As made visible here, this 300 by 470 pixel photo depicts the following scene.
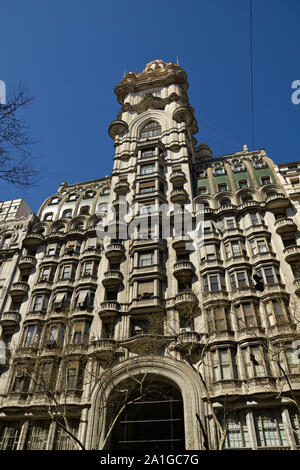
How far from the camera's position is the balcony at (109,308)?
31.5 m

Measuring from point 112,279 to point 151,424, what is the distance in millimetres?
13535

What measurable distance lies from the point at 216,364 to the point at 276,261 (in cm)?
1096

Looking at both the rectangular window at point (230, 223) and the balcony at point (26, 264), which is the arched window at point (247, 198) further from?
the balcony at point (26, 264)

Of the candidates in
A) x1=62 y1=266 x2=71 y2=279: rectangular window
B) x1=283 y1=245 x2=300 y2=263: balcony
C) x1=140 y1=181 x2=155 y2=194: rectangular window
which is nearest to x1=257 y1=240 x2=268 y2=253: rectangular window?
x1=283 y1=245 x2=300 y2=263: balcony

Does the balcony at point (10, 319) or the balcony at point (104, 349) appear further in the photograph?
the balcony at point (10, 319)

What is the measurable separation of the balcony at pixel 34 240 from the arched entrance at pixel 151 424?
2143cm

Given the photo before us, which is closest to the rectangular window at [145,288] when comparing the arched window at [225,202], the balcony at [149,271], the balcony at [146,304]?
the balcony at [146,304]

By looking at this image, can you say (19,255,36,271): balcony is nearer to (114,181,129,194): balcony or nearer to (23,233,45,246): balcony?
(23,233,45,246): balcony

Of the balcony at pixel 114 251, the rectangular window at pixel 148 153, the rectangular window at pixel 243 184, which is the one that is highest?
the rectangular window at pixel 148 153

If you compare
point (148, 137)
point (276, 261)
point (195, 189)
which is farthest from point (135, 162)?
point (276, 261)

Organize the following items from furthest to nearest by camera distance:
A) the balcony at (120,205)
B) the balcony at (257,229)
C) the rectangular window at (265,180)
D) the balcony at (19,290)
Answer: the balcony at (120,205) < the rectangular window at (265,180) < the balcony at (19,290) < the balcony at (257,229)

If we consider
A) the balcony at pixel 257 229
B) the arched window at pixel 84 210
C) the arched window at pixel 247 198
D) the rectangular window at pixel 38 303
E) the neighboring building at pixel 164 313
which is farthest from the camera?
the arched window at pixel 84 210

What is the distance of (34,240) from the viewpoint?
41156 mm

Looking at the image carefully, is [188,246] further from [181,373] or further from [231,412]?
[231,412]
